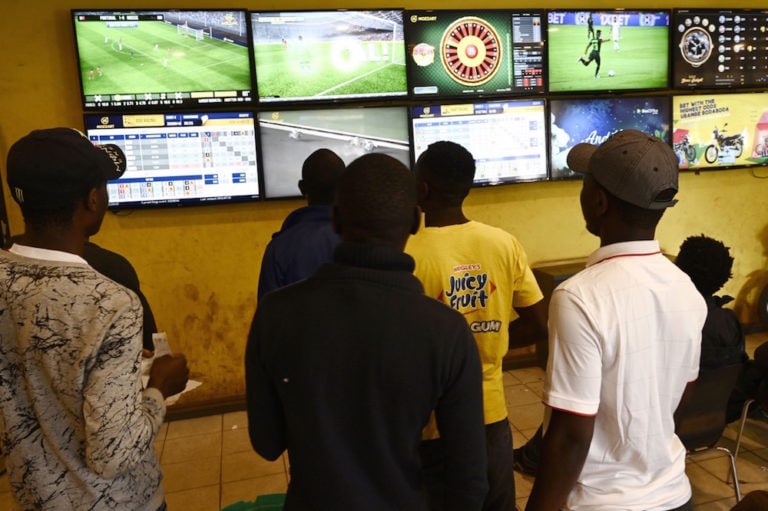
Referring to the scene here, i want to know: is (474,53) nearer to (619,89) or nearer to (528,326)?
(619,89)

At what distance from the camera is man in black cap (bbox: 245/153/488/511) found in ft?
3.41

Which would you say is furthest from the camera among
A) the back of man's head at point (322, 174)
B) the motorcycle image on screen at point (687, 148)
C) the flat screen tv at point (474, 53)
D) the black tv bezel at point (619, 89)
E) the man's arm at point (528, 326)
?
the motorcycle image on screen at point (687, 148)

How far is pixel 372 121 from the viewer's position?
370cm

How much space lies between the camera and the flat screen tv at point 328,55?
3.49 m

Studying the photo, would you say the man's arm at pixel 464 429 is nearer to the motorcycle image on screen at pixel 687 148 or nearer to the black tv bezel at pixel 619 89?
the black tv bezel at pixel 619 89

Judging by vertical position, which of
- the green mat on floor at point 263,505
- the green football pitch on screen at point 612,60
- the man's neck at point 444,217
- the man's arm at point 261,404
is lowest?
the green mat on floor at point 263,505

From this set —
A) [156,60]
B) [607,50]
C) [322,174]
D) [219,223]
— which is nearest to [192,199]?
[219,223]

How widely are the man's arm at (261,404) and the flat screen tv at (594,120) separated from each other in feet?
10.7

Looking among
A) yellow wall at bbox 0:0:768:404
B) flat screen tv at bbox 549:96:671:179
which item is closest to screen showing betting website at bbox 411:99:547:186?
flat screen tv at bbox 549:96:671:179

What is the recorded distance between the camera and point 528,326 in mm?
1956

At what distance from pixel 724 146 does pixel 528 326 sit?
130 inches

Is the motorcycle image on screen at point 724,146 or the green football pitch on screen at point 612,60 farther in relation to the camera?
the motorcycle image on screen at point 724,146

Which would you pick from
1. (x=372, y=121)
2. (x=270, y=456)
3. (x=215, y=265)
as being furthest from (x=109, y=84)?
(x=270, y=456)

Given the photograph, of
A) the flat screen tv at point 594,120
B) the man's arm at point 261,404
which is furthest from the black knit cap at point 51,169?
the flat screen tv at point 594,120
